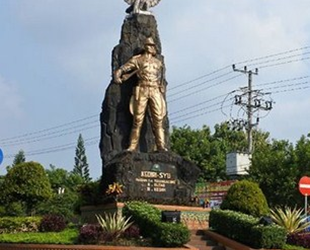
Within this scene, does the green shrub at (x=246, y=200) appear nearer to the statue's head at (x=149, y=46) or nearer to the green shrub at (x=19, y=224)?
the statue's head at (x=149, y=46)

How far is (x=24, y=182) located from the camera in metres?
23.1

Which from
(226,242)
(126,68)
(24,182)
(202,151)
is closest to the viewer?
(226,242)

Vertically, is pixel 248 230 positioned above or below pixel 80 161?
below

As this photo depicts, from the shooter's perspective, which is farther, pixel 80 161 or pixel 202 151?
pixel 80 161

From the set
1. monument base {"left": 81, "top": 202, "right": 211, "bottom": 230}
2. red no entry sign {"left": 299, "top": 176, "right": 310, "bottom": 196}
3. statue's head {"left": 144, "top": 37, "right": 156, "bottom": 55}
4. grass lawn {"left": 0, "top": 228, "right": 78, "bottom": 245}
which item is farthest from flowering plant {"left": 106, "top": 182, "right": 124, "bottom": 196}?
red no entry sign {"left": 299, "top": 176, "right": 310, "bottom": 196}

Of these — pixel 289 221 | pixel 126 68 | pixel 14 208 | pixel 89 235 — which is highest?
pixel 126 68

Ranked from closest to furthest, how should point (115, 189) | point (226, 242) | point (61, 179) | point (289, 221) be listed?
point (226, 242)
point (289, 221)
point (115, 189)
point (61, 179)

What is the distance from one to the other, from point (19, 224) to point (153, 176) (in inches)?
179

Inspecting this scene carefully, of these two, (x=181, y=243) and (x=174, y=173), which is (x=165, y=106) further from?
Result: (x=181, y=243)

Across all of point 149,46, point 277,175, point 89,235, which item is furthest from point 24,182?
point 277,175

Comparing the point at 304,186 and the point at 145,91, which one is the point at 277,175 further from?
the point at 145,91

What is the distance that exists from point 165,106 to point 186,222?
13.4 feet

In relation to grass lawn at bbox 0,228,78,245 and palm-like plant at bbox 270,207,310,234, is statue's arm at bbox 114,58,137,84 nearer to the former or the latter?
grass lawn at bbox 0,228,78,245

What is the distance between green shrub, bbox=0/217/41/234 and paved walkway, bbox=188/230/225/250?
12.8 ft
